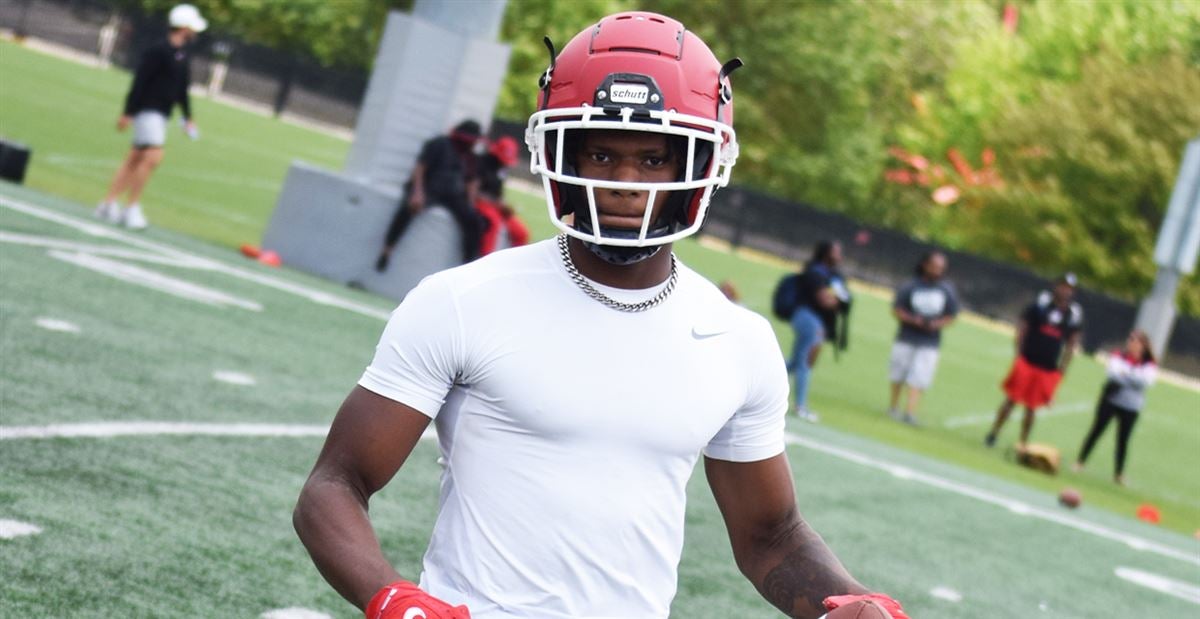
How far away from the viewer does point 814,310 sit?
631 inches

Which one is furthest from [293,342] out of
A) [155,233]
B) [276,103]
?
[276,103]

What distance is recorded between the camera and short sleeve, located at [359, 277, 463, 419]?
2.76 meters

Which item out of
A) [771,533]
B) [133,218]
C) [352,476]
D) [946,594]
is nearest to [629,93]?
[352,476]

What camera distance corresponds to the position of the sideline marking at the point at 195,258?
13.4m

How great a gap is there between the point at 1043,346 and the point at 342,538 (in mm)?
16394

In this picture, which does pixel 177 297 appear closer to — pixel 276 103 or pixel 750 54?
pixel 276 103

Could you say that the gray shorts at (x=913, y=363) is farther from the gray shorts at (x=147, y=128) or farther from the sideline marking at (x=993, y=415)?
the gray shorts at (x=147, y=128)

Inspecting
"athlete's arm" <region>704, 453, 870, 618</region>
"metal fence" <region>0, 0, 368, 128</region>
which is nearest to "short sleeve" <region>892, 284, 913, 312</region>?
"athlete's arm" <region>704, 453, 870, 618</region>

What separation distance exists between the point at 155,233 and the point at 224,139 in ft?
56.7

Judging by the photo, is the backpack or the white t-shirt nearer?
the white t-shirt

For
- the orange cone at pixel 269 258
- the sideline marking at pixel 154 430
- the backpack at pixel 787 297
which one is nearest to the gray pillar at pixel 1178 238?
the backpack at pixel 787 297

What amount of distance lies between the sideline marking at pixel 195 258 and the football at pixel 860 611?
35.5ft

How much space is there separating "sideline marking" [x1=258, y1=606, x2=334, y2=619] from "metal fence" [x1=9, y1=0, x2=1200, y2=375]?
35.0m

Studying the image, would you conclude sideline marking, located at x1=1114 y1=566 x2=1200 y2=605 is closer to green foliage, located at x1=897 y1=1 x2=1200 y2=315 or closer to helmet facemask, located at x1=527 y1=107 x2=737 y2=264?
helmet facemask, located at x1=527 y1=107 x2=737 y2=264
